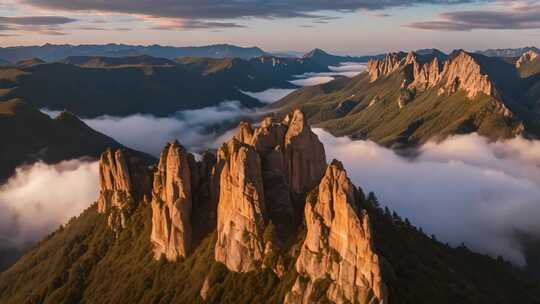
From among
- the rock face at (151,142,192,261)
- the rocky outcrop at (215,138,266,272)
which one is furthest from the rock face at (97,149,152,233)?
the rocky outcrop at (215,138,266,272)

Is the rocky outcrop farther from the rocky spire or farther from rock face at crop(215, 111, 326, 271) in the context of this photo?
the rocky spire

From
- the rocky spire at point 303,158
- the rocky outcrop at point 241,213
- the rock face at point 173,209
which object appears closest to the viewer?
the rocky outcrop at point 241,213

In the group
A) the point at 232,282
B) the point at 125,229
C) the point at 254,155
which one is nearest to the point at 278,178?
the point at 254,155

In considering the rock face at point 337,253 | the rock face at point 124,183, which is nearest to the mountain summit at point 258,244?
the rock face at point 337,253

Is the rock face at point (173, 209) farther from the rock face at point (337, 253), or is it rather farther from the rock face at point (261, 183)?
the rock face at point (337, 253)

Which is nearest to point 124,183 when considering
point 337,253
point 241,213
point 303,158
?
point 241,213

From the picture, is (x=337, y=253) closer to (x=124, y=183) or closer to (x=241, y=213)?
(x=241, y=213)
